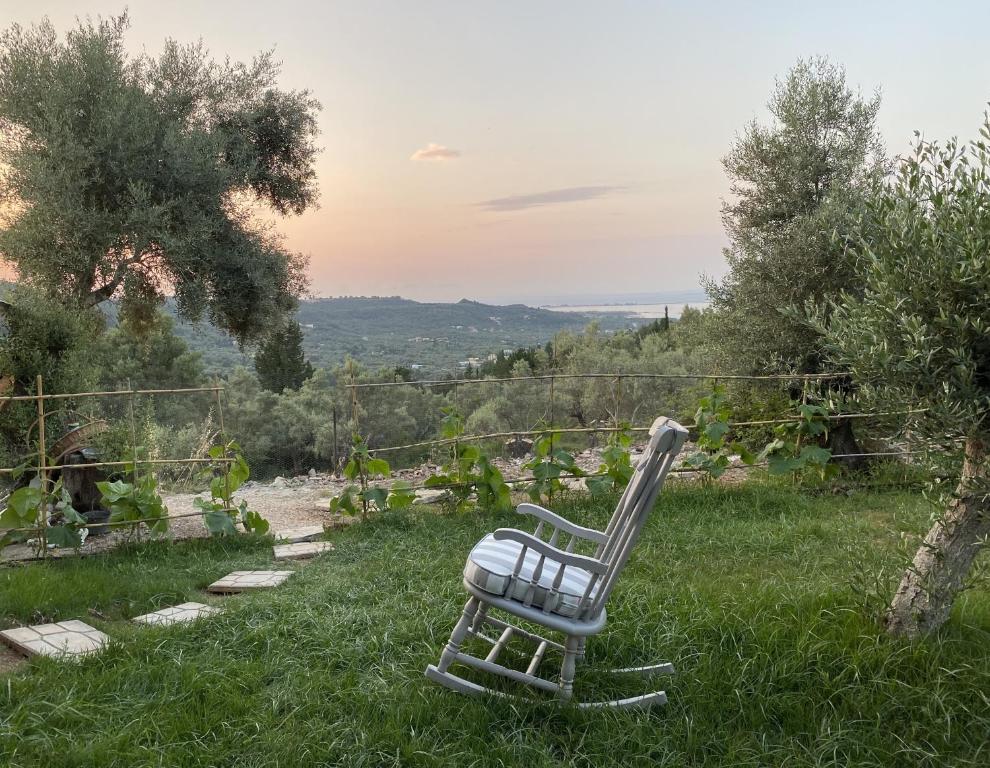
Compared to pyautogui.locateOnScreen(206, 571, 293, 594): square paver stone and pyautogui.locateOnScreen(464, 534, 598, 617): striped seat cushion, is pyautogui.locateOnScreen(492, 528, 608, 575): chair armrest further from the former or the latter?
pyautogui.locateOnScreen(206, 571, 293, 594): square paver stone

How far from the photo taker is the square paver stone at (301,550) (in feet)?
16.2

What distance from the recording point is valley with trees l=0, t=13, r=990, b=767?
2.53 metres

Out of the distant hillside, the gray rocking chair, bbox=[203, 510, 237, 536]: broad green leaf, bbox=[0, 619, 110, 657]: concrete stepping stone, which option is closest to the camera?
the gray rocking chair

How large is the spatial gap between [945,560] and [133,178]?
29.6 ft

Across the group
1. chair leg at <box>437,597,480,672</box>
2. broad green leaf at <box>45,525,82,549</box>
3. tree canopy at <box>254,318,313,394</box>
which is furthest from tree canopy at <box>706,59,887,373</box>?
tree canopy at <box>254,318,313,394</box>

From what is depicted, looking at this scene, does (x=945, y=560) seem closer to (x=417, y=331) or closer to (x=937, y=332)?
(x=937, y=332)

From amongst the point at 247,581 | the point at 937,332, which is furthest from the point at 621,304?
the point at 937,332

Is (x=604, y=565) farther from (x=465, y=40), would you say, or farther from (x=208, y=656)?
(x=465, y=40)

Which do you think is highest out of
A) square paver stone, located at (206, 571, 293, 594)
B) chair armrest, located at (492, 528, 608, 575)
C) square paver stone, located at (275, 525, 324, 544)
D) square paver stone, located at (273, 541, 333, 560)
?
chair armrest, located at (492, 528, 608, 575)

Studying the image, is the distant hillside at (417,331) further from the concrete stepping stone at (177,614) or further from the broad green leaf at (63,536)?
the concrete stepping stone at (177,614)

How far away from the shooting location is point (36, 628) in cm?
348

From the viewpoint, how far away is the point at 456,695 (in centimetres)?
263

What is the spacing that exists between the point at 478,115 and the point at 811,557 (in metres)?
10.1

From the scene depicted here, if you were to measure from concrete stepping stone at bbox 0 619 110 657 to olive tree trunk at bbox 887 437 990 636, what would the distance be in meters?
3.44
